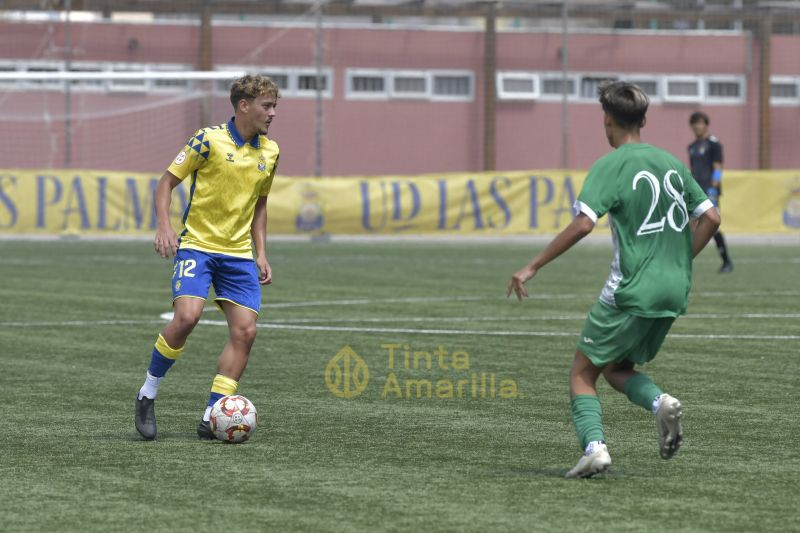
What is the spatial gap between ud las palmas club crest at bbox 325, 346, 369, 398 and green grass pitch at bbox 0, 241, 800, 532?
4 cm

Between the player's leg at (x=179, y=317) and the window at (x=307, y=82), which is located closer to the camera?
the player's leg at (x=179, y=317)

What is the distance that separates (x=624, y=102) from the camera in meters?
6.53

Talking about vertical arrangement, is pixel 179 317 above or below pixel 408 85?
below

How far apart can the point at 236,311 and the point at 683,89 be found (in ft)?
103

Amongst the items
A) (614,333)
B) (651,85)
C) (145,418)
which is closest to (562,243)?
(614,333)

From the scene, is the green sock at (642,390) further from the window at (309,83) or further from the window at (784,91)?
the window at (784,91)

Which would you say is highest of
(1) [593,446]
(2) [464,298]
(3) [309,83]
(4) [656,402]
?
(3) [309,83]

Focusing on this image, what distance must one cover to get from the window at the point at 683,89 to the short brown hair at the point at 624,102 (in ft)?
104

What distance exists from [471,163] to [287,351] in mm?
24618

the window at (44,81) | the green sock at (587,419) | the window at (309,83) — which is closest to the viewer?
the green sock at (587,419)

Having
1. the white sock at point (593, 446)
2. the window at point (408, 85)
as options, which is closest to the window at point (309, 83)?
the window at point (408, 85)

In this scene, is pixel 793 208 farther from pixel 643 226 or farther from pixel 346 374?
pixel 643 226

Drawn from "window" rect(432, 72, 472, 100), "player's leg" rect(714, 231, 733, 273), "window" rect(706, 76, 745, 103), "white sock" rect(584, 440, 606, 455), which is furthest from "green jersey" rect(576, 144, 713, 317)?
"window" rect(706, 76, 745, 103)

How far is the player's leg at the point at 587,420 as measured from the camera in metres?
6.31
